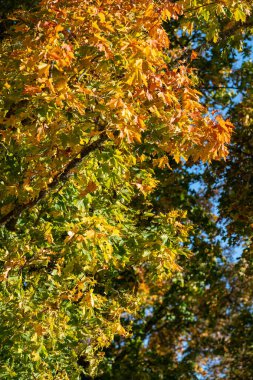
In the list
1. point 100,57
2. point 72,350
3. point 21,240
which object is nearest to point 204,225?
point 72,350

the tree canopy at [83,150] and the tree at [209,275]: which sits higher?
the tree at [209,275]

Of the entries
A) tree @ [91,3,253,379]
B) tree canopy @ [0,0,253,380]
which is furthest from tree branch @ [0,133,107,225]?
tree @ [91,3,253,379]

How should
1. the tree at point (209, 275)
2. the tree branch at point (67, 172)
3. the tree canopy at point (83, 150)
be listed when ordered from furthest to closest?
the tree at point (209, 275), the tree branch at point (67, 172), the tree canopy at point (83, 150)

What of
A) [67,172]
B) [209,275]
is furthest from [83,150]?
[209,275]

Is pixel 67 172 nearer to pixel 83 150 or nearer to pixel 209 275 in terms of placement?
pixel 83 150

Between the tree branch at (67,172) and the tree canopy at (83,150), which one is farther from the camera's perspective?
the tree branch at (67,172)

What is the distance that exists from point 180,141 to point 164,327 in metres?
11.5

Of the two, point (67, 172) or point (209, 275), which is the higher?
point (209, 275)

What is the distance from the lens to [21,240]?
258 inches

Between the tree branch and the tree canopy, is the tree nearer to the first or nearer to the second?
the tree canopy

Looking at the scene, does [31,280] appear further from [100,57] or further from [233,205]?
[233,205]

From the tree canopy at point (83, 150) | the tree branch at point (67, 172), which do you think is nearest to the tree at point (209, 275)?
the tree canopy at point (83, 150)

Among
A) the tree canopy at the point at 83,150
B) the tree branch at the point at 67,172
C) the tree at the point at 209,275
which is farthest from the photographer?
the tree at the point at 209,275

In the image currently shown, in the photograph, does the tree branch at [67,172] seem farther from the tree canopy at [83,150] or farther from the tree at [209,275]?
the tree at [209,275]
